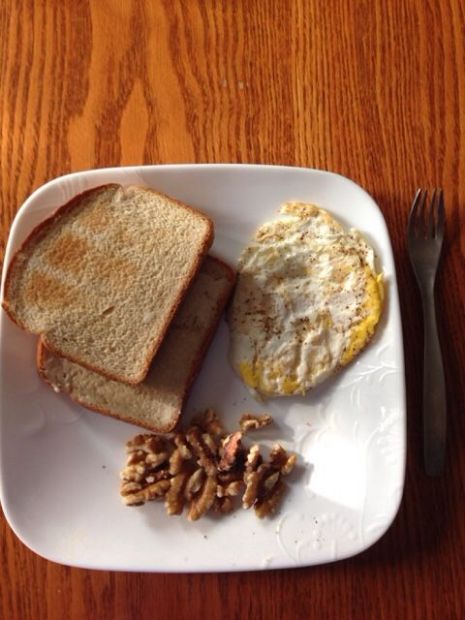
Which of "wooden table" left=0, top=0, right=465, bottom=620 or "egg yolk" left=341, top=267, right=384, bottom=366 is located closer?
"egg yolk" left=341, top=267, right=384, bottom=366

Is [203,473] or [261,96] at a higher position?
[261,96]

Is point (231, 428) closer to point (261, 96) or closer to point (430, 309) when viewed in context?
point (430, 309)

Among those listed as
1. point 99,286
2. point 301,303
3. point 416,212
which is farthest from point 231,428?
point 416,212

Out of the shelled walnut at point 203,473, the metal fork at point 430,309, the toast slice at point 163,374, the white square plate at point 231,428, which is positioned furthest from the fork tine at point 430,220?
the shelled walnut at point 203,473

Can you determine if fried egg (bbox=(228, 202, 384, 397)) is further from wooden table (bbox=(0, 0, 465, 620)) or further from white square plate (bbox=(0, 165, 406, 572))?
wooden table (bbox=(0, 0, 465, 620))

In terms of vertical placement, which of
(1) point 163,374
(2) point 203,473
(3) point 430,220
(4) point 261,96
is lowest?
(2) point 203,473

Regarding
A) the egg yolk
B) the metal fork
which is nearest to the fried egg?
the egg yolk

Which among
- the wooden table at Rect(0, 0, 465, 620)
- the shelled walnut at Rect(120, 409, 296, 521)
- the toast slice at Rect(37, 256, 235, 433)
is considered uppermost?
the wooden table at Rect(0, 0, 465, 620)
